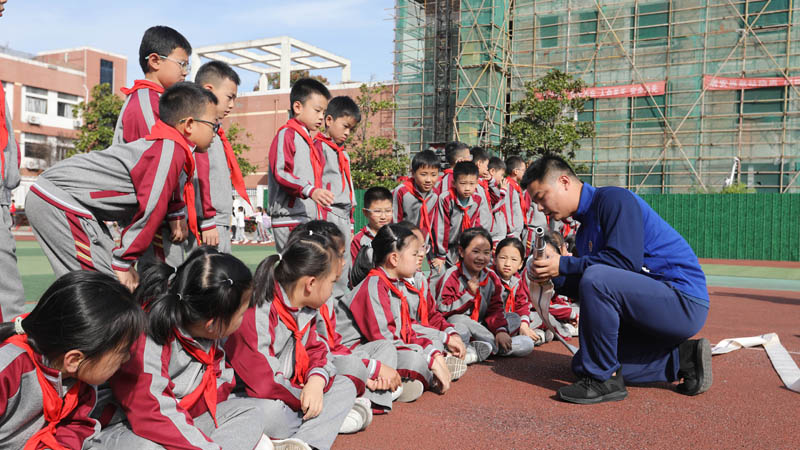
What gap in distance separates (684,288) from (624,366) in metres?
0.56

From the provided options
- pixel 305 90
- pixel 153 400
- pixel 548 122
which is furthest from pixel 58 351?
pixel 548 122

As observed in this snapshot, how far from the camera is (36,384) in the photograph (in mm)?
1849

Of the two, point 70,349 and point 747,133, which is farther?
point 747,133

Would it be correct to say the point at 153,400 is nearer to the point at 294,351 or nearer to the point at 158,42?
the point at 294,351

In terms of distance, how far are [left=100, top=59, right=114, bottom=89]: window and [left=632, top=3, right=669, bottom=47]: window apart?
37.2 metres

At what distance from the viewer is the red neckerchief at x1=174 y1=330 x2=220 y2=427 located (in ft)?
7.38

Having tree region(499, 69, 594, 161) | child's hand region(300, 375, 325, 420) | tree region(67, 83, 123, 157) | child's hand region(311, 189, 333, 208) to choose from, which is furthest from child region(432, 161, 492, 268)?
tree region(67, 83, 123, 157)

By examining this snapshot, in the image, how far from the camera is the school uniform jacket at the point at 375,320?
344 cm

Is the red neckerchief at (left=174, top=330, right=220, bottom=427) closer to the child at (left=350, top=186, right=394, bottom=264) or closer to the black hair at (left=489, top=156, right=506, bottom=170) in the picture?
the child at (left=350, top=186, right=394, bottom=264)

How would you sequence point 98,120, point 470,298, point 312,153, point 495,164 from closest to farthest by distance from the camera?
1. point 312,153
2. point 470,298
3. point 495,164
4. point 98,120

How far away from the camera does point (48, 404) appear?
1.89 meters

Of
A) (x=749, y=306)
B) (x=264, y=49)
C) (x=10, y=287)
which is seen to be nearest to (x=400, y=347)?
(x=10, y=287)

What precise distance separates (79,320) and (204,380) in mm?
606

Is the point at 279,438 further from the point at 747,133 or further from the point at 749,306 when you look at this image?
the point at 747,133
